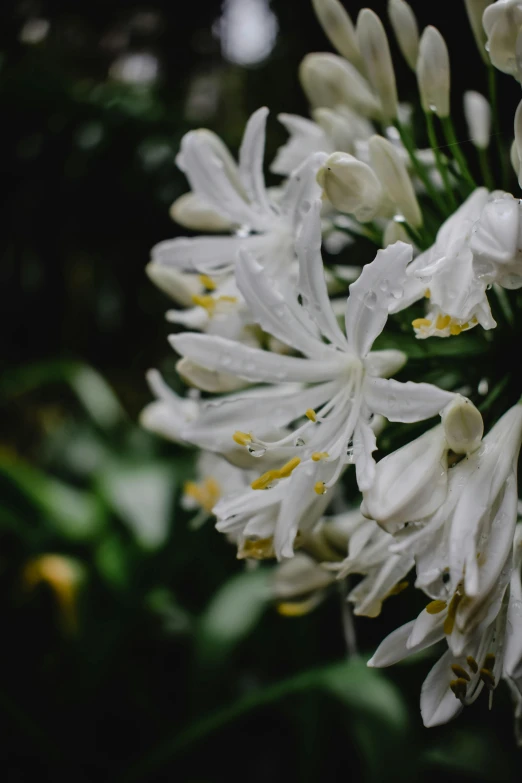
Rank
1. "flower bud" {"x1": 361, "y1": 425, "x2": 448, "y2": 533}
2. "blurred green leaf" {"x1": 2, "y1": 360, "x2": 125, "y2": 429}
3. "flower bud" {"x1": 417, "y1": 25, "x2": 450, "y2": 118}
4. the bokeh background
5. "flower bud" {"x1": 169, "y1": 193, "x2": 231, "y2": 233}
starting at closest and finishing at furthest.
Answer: "flower bud" {"x1": 361, "y1": 425, "x2": 448, "y2": 533} → "flower bud" {"x1": 417, "y1": 25, "x2": 450, "y2": 118} → "flower bud" {"x1": 169, "y1": 193, "x2": 231, "y2": 233} → the bokeh background → "blurred green leaf" {"x1": 2, "y1": 360, "x2": 125, "y2": 429}

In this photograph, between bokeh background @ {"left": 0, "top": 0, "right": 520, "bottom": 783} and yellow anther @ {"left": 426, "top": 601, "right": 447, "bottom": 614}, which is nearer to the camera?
yellow anther @ {"left": 426, "top": 601, "right": 447, "bottom": 614}

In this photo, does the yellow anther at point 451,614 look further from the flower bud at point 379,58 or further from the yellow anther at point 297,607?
the flower bud at point 379,58

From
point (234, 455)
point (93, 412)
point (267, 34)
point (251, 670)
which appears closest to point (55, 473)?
point (93, 412)

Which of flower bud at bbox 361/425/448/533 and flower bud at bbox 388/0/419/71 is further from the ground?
flower bud at bbox 388/0/419/71

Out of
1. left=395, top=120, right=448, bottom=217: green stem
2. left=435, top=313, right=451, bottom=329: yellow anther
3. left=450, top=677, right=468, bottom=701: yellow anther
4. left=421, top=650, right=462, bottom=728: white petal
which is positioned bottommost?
left=421, top=650, right=462, bottom=728: white petal

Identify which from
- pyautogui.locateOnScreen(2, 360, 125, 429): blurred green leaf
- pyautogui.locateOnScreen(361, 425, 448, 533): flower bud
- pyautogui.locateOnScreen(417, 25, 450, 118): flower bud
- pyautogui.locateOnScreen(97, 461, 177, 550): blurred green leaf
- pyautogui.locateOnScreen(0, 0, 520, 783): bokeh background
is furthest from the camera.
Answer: pyautogui.locateOnScreen(2, 360, 125, 429): blurred green leaf

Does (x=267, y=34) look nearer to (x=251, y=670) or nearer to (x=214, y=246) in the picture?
(x=214, y=246)

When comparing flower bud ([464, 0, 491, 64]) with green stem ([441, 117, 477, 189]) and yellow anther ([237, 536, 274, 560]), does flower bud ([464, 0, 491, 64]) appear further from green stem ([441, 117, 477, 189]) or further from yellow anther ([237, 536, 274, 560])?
yellow anther ([237, 536, 274, 560])

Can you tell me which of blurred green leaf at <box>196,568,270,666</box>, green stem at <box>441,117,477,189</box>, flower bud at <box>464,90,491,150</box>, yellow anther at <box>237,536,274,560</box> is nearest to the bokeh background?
blurred green leaf at <box>196,568,270,666</box>
